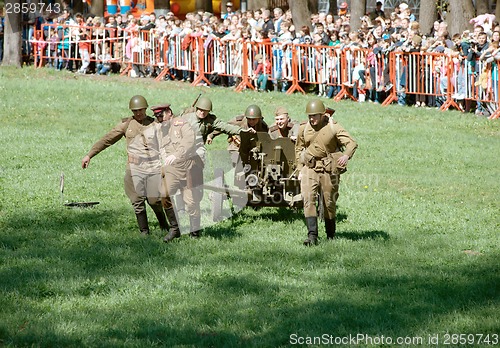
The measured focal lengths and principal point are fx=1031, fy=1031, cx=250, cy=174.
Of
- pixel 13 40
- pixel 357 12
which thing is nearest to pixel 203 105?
pixel 357 12

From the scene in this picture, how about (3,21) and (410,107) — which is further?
(3,21)

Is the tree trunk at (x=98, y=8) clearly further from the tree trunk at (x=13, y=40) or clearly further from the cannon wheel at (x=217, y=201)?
the cannon wheel at (x=217, y=201)

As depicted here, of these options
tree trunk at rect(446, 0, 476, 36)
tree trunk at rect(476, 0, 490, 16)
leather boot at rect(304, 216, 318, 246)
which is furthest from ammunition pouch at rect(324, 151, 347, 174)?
tree trunk at rect(476, 0, 490, 16)

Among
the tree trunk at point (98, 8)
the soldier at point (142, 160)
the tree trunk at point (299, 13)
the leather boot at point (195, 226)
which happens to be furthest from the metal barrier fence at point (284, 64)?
the soldier at point (142, 160)

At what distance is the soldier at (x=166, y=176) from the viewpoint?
42.1 ft

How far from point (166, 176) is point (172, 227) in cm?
64

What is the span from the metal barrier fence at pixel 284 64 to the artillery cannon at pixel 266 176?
1018cm

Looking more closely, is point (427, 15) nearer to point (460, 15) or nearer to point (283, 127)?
point (460, 15)

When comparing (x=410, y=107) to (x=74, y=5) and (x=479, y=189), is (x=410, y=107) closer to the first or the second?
(x=479, y=189)

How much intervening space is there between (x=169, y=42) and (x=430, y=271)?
66.4 feet

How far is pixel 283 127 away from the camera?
48.1 feet

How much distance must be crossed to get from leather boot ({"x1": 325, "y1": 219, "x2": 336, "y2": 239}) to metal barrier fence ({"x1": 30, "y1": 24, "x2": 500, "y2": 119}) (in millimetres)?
11283

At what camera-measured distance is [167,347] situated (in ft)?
28.9

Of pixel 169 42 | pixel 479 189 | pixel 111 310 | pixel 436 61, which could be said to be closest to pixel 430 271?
pixel 111 310
